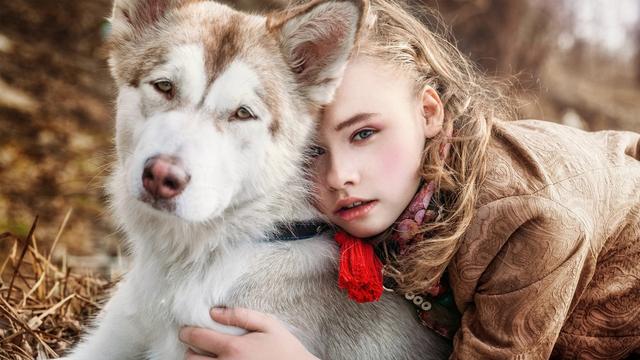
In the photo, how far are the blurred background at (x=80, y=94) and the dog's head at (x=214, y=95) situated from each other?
52 cm

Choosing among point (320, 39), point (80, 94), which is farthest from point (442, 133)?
point (80, 94)

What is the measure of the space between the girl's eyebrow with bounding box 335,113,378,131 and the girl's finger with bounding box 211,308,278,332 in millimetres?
647

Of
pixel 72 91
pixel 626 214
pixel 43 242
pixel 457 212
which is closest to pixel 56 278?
pixel 43 242

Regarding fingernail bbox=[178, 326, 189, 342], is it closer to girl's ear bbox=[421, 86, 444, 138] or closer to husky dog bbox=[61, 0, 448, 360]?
husky dog bbox=[61, 0, 448, 360]

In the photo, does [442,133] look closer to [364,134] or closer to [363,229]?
[364,134]

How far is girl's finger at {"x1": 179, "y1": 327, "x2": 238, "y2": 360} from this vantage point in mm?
2346

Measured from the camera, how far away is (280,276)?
2465 mm

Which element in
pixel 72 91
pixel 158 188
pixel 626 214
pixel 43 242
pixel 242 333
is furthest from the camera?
pixel 72 91

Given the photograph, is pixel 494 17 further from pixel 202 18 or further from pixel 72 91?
pixel 202 18

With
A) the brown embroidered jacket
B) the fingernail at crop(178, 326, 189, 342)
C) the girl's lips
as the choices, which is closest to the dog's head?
the girl's lips

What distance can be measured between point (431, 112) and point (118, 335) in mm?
1372

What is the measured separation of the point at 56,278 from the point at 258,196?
169 cm

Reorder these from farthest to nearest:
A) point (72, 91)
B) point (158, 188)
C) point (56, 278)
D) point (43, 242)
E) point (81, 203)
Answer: point (72, 91) → point (81, 203) → point (43, 242) → point (56, 278) → point (158, 188)

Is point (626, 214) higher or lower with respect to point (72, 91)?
higher
